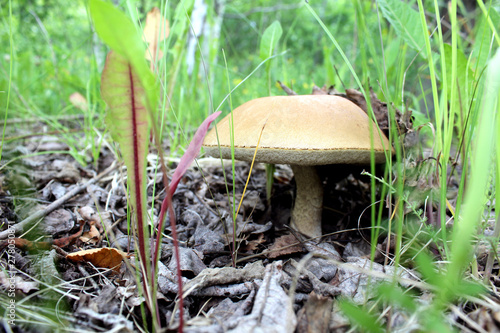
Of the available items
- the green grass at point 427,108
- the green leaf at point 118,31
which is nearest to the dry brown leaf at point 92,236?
the green grass at point 427,108

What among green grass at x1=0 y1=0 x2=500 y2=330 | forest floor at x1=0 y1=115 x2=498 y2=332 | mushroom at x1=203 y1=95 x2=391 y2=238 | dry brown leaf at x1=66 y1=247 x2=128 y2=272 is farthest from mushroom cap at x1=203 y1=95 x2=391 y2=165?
dry brown leaf at x1=66 y1=247 x2=128 y2=272

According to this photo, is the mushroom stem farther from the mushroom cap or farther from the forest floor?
the mushroom cap

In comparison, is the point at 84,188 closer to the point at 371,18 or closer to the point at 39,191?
the point at 39,191

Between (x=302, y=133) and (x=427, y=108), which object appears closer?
(x=302, y=133)

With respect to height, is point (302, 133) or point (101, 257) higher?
point (302, 133)

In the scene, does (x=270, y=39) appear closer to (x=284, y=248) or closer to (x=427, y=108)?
(x=427, y=108)

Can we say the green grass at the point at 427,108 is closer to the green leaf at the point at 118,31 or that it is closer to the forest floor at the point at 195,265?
the forest floor at the point at 195,265

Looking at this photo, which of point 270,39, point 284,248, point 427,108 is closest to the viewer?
point 284,248

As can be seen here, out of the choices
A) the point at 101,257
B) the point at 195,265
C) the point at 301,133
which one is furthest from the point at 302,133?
the point at 101,257
